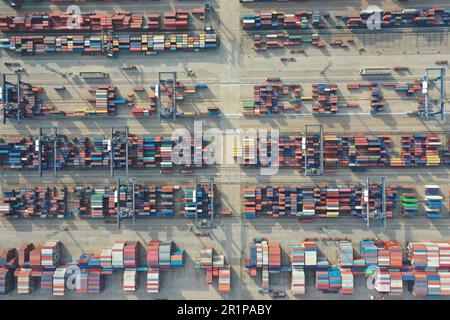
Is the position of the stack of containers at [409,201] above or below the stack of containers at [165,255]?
above

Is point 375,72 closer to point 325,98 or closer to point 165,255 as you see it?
point 325,98

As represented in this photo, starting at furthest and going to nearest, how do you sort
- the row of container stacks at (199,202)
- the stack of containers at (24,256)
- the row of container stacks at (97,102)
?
the row of container stacks at (97,102)
the row of container stacks at (199,202)
the stack of containers at (24,256)

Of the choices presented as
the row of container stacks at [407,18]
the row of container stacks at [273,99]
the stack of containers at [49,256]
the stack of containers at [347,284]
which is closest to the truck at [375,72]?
the row of container stacks at [407,18]

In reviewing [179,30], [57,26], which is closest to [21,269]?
[57,26]

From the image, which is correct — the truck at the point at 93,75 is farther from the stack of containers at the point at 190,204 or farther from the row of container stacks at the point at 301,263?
the row of container stacks at the point at 301,263

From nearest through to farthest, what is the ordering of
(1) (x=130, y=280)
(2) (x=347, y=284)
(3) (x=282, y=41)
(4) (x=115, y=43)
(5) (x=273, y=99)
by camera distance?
(2) (x=347, y=284) → (1) (x=130, y=280) → (4) (x=115, y=43) → (5) (x=273, y=99) → (3) (x=282, y=41)

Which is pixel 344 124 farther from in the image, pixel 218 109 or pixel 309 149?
pixel 218 109

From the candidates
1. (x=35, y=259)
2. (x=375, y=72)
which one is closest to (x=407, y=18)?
(x=375, y=72)
